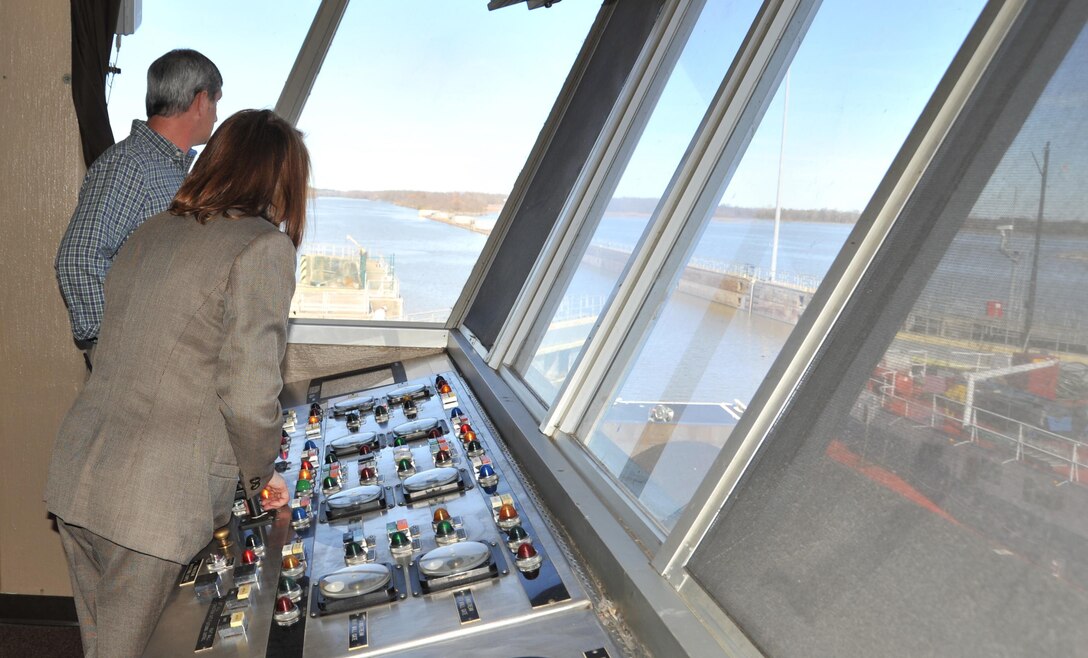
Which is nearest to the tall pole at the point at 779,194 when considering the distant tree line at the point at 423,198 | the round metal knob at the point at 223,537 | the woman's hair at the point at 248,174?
the woman's hair at the point at 248,174

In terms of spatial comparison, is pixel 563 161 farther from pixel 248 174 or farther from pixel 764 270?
pixel 764 270

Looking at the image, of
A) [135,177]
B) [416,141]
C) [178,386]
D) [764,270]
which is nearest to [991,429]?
[764,270]

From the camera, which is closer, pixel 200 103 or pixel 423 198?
pixel 200 103

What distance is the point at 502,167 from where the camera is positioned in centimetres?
336

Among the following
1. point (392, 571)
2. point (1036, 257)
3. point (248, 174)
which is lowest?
point (392, 571)

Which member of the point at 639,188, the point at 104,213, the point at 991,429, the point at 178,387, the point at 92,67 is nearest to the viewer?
the point at 991,429

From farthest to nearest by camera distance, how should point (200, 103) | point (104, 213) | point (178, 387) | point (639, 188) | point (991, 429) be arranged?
point (200, 103)
point (104, 213)
point (639, 188)
point (178, 387)
point (991, 429)

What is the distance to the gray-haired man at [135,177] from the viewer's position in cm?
213

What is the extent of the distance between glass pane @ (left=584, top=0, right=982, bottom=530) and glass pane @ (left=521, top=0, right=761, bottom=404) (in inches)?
14.1

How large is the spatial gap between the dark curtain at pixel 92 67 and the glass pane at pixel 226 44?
0.12 meters

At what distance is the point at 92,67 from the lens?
112 inches

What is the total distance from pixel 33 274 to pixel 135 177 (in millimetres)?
1051

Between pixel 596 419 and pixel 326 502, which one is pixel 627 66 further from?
pixel 326 502

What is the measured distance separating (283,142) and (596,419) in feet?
2.57
